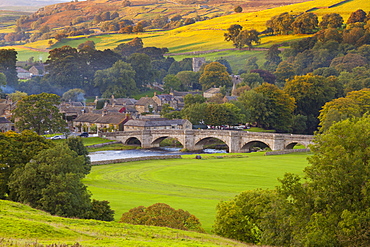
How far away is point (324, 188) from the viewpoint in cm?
3281

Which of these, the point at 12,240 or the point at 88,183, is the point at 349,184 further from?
the point at 88,183

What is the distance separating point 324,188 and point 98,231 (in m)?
13.0

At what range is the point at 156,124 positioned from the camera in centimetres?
11288

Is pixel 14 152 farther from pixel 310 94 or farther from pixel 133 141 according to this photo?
A: pixel 310 94

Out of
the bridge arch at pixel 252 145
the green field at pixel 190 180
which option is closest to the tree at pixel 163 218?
the green field at pixel 190 180

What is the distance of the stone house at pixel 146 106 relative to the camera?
142 meters

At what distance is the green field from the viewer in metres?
49.5

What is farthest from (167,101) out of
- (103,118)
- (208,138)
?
(208,138)

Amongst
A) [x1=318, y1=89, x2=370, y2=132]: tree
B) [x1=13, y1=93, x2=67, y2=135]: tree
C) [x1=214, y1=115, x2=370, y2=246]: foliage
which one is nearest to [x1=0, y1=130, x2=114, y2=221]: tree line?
[x1=214, y1=115, x2=370, y2=246]: foliage

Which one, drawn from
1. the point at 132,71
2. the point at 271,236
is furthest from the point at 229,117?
the point at 271,236

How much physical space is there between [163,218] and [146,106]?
104031 mm

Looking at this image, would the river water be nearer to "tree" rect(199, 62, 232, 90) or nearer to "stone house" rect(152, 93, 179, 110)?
"stone house" rect(152, 93, 179, 110)

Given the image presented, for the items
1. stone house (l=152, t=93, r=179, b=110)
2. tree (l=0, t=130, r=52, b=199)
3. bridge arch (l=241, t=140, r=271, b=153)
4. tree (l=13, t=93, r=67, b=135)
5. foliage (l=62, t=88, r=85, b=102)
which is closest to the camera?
tree (l=0, t=130, r=52, b=199)

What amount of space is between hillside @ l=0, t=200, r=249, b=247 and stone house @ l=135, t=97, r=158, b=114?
104 meters
